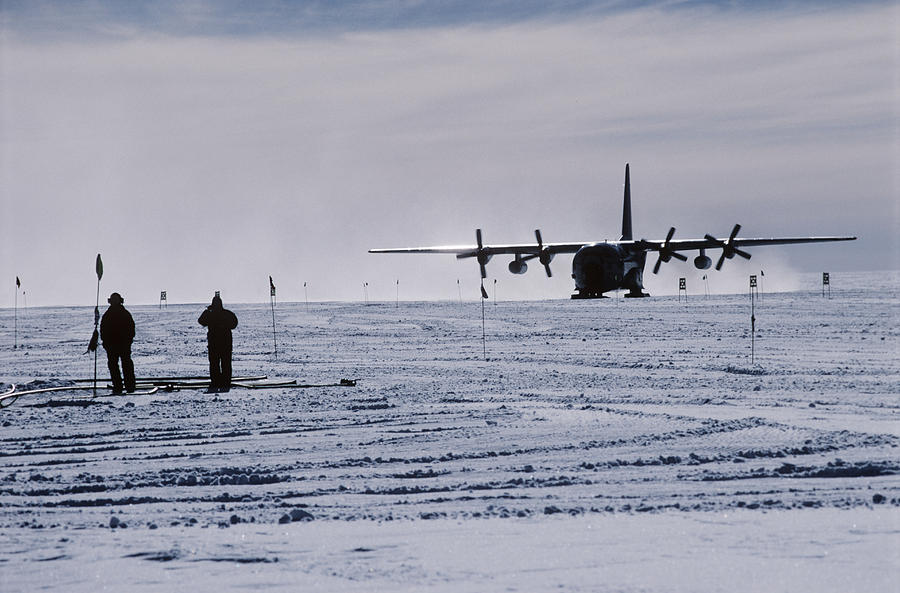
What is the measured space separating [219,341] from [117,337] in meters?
1.65

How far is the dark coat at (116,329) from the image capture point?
16312 mm

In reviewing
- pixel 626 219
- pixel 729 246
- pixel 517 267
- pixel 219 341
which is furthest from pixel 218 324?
pixel 626 219

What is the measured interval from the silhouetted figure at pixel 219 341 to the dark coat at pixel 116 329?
1.19 metres

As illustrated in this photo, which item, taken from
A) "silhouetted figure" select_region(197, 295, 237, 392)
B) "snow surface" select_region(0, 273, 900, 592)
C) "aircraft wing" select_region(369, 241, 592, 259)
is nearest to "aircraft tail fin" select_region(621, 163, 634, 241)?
"aircraft wing" select_region(369, 241, 592, 259)

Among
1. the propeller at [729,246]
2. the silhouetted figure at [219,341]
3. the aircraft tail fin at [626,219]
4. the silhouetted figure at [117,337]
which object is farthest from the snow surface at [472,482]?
the aircraft tail fin at [626,219]

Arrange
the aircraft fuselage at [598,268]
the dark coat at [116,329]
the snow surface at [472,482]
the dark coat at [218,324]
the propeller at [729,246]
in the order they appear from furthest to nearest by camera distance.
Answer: the propeller at [729,246]
the aircraft fuselage at [598,268]
the dark coat at [218,324]
the dark coat at [116,329]
the snow surface at [472,482]

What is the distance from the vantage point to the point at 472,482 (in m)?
8.71

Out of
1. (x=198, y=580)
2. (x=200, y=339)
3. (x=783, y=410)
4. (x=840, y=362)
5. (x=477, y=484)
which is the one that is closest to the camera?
(x=198, y=580)

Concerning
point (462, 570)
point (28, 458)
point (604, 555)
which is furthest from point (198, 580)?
point (28, 458)

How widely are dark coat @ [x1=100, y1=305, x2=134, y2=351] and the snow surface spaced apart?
102 cm

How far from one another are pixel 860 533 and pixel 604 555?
1.84m

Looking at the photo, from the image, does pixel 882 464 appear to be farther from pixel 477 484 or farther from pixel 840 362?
pixel 840 362

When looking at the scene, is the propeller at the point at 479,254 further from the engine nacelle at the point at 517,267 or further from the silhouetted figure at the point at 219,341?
the silhouetted figure at the point at 219,341

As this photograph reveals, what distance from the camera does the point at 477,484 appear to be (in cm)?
862
